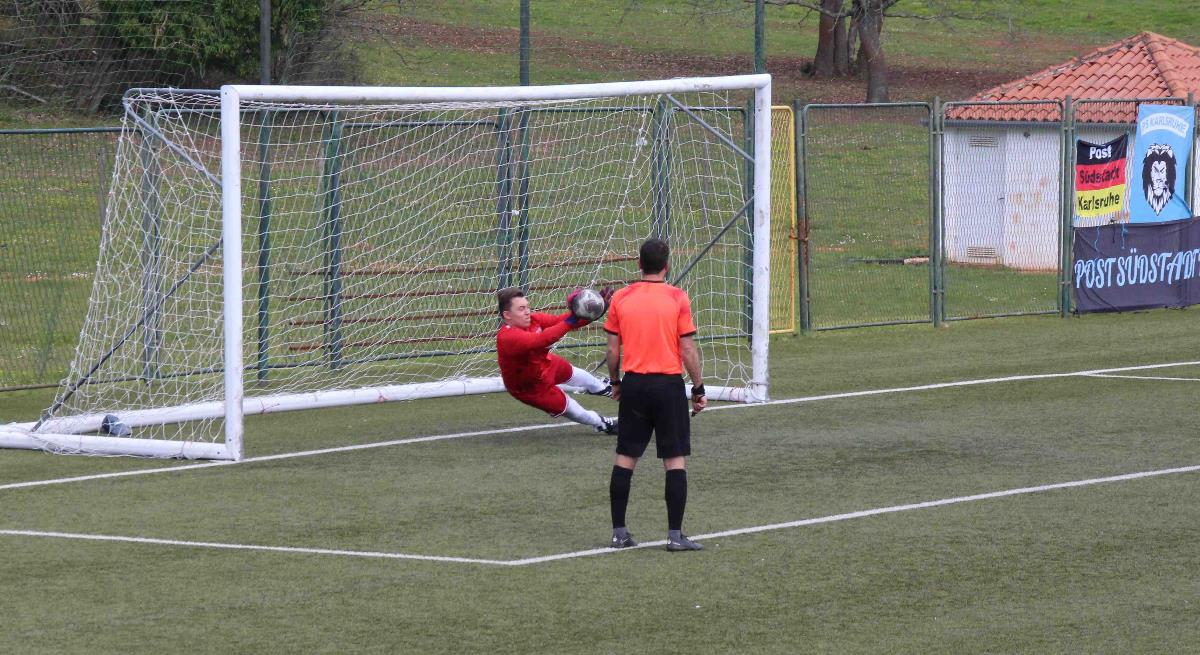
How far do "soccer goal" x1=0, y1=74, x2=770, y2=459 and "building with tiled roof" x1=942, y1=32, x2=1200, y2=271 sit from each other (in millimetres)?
7702

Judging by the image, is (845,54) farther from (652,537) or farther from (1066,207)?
(652,537)

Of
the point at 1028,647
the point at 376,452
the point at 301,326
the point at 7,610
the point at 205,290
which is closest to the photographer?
the point at 1028,647

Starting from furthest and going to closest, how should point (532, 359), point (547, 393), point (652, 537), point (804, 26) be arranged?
point (804, 26) < point (547, 393) < point (532, 359) < point (652, 537)

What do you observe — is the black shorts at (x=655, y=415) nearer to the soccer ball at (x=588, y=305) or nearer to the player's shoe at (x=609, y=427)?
the soccer ball at (x=588, y=305)

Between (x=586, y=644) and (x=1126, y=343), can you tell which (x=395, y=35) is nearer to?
(x=1126, y=343)

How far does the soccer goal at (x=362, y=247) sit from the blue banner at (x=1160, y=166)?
616cm

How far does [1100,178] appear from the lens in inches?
830

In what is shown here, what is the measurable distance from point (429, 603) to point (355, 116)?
9.02m

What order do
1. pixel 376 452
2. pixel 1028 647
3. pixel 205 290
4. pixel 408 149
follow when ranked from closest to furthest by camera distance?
pixel 1028 647 → pixel 376 452 → pixel 205 290 → pixel 408 149

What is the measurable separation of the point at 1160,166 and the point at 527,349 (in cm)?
1271

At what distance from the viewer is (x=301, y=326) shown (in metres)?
14.8

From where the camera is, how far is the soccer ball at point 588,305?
36.0ft

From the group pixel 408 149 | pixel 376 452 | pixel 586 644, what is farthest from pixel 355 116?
pixel 586 644

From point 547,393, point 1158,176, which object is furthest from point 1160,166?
point 547,393
